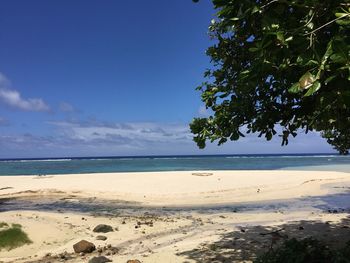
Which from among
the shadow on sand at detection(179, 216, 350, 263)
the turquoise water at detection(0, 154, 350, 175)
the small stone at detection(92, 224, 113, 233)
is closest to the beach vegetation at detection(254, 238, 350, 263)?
the shadow on sand at detection(179, 216, 350, 263)

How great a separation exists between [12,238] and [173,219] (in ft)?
18.4

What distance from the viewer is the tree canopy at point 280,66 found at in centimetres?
376

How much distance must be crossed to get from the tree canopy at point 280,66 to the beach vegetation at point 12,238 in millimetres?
6419

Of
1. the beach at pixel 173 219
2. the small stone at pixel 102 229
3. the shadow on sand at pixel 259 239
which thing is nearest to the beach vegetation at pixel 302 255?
the shadow on sand at pixel 259 239

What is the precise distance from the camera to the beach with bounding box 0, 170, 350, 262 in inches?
386

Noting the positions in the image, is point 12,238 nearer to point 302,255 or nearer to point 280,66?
point 302,255

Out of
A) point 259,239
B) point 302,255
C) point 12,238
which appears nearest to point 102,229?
point 12,238

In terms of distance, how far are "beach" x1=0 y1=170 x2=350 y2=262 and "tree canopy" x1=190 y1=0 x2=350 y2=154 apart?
3239 mm

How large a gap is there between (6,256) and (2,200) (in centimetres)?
1289

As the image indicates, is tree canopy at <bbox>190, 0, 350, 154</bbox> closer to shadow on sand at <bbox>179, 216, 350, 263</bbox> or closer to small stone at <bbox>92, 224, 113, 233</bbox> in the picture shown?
shadow on sand at <bbox>179, 216, 350, 263</bbox>

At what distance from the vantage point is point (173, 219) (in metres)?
14.7

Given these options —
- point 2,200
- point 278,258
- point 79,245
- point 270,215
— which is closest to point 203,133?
point 278,258

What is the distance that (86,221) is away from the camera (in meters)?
14.4

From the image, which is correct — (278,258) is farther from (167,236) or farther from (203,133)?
(167,236)
